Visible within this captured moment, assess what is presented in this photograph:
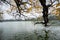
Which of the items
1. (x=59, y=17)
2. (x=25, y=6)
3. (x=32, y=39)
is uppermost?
(x=25, y=6)

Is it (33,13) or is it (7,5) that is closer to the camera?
(7,5)

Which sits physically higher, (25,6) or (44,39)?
(25,6)

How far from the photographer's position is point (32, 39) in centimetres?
786

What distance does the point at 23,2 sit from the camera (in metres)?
5.89

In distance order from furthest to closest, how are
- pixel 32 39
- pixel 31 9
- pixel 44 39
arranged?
pixel 32 39 → pixel 44 39 → pixel 31 9

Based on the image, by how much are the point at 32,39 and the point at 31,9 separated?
1.94 m

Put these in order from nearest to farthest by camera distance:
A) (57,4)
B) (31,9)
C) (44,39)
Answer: (57,4) < (31,9) < (44,39)

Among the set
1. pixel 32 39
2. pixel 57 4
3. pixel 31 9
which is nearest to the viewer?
pixel 57 4

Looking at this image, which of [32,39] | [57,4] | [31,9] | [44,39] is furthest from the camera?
[32,39]

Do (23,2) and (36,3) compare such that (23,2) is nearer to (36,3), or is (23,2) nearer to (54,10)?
(36,3)

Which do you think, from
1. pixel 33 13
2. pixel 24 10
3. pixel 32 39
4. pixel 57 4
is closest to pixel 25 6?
pixel 24 10

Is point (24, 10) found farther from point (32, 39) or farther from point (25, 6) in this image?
point (32, 39)

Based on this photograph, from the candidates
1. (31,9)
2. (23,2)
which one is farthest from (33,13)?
(23,2)

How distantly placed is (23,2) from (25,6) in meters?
0.20
